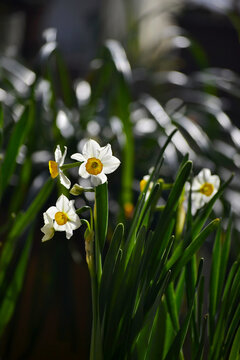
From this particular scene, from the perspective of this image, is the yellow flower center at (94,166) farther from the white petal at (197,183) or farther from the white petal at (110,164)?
the white petal at (197,183)

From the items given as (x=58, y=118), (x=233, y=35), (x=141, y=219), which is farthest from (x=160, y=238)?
(x=233, y=35)

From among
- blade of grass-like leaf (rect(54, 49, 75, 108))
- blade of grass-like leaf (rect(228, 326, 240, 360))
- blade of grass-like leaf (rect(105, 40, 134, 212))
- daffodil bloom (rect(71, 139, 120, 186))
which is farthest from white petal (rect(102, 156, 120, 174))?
blade of grass-like leaf (rect(54, 49, 75, 108))

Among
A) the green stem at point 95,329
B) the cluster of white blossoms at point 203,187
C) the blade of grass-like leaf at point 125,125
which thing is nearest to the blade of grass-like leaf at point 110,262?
the green stem at point 95,329

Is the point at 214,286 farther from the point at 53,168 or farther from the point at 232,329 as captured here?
the point at 53,168

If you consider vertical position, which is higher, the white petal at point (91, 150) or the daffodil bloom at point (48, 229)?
the white petal at point (91, 150)

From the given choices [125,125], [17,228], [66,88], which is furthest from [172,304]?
[66,88]

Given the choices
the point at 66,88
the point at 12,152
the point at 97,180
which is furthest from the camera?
the point at 66,88

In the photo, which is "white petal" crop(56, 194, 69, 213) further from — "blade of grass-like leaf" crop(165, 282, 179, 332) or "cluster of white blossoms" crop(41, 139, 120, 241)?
"blade of grass-like leaf" crop(165, 282, 179, 332)
